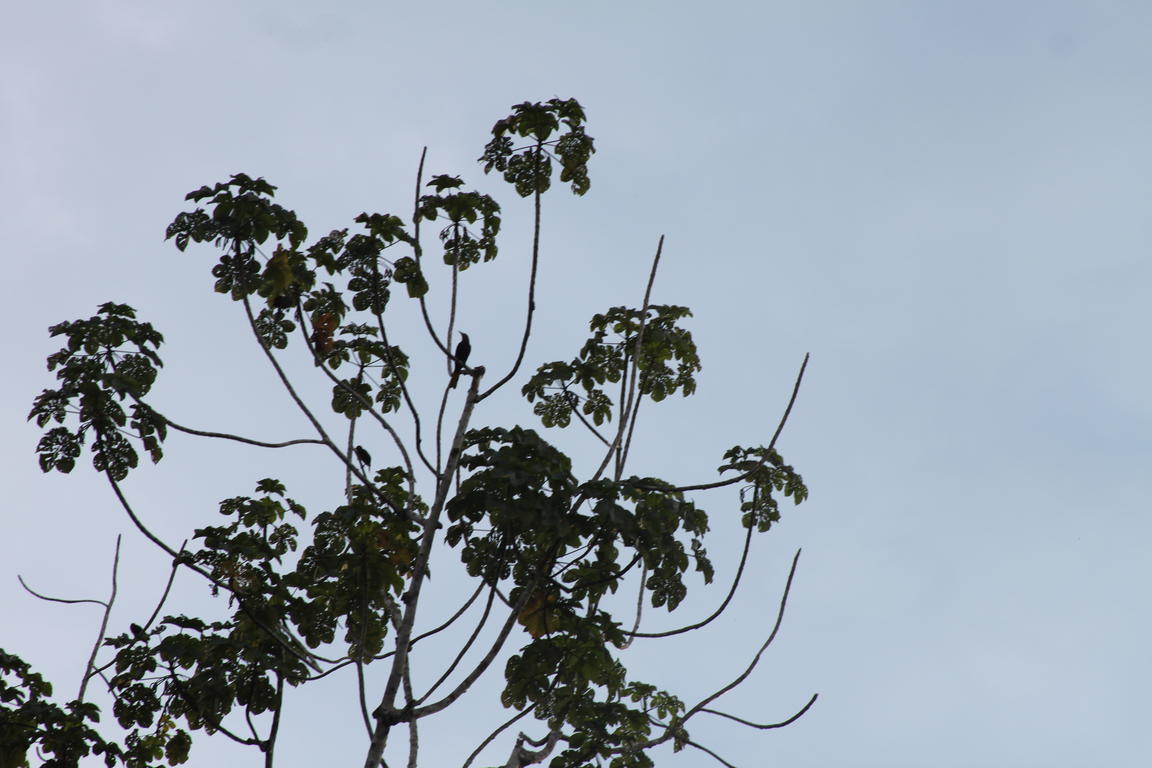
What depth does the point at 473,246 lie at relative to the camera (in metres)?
6.50

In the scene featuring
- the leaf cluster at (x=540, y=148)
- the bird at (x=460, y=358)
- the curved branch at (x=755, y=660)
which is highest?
the leaf cluster at (x=540, y=148)

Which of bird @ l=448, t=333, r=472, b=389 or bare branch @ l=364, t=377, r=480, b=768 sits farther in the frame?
bird @ l=448, t=333, r=472, b=389

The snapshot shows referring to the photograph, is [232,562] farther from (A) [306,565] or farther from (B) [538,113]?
(B) [538,113]

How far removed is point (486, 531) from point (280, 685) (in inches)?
51.0

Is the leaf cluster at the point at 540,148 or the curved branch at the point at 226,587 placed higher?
the leaf cluster at the point at 540,148

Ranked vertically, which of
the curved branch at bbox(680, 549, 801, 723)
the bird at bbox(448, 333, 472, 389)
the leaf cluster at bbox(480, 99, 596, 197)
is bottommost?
the curved branch at bbox(680, 549, 801, 723)

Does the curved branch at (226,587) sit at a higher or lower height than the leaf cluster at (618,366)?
lower

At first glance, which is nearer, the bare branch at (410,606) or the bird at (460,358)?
the bare branch at (410,606)

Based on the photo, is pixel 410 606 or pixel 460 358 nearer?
pixel 410 606

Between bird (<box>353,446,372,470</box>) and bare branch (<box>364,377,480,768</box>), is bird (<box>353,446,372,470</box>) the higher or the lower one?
the higher one

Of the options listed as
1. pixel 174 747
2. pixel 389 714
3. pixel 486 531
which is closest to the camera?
pixel 389 714

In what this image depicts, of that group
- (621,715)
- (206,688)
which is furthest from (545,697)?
(206,688)

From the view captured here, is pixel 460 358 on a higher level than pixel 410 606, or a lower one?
higher

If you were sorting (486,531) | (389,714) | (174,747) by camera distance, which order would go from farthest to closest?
(174,747) → (486,531) → (389,714)
